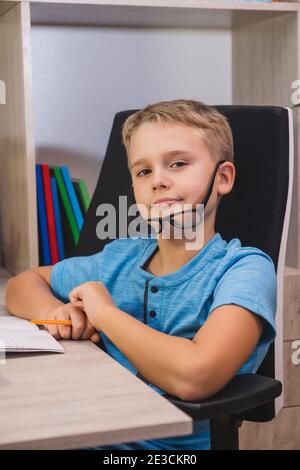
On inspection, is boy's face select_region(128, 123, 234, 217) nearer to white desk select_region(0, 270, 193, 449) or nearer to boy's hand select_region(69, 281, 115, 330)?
boy's hand select_region(69, 281, 115, 330)

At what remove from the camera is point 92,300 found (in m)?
1.12

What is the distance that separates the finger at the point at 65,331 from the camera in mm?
1127

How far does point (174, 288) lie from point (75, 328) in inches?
8.2

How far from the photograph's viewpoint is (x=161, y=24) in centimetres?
216

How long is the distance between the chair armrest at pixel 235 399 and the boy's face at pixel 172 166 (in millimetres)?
335

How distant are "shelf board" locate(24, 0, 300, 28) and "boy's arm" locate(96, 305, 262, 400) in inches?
41.4

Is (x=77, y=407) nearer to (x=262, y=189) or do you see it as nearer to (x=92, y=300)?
(x=92, y=300)

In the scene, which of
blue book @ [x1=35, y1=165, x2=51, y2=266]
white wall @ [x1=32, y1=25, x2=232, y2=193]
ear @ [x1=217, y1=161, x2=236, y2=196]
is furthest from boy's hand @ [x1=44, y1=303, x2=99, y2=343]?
white wall @ [x1=32, y1=25, x2=232, y2=193]

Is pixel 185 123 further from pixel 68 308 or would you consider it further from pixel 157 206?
pixel 68 308

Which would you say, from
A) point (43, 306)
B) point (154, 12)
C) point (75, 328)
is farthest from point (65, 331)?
point (154, 12)

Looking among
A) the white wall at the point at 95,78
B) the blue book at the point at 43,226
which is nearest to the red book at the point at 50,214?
the blue book at the point at 43,226

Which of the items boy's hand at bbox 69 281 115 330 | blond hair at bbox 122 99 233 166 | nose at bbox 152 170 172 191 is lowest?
boy's hand at bbox 69 281 115 330

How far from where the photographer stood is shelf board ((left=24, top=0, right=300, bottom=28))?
5.99 ft

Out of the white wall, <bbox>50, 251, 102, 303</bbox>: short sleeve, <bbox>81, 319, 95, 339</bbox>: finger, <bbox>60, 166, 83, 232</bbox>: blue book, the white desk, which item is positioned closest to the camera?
the white desk
